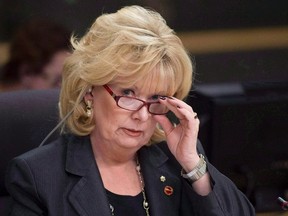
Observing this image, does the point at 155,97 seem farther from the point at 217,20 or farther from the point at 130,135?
the point at 217,20

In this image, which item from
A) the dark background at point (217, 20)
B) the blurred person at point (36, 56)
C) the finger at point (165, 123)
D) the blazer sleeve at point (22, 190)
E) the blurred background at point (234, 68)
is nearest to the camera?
the blazer sleeve at point (22, 190)

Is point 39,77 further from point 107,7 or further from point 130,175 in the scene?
point 130,175

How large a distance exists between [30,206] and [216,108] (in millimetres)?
916

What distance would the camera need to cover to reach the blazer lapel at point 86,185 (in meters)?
2.78

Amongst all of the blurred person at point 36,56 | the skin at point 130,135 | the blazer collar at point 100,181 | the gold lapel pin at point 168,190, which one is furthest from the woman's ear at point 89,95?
the blurred person at point 36,56

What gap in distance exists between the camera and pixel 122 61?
2.78m

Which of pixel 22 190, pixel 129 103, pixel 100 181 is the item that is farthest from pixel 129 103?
pixel 22 190

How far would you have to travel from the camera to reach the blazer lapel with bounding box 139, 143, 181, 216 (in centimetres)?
291

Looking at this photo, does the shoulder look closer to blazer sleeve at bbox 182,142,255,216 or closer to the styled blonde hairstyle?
the styled blonde hairstyle

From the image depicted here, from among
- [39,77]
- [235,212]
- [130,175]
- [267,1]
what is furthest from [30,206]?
[267,1]

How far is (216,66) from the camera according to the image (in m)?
4.40

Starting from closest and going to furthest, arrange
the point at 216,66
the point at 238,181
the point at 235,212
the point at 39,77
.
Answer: the point at 235,212
the point at 238,181
the point at 39,77
the point at 216,66

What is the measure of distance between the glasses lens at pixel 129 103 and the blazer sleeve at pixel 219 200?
12.1 inches

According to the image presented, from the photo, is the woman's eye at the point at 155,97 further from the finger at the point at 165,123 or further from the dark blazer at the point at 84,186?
the dark blazer at the point at 84,186
